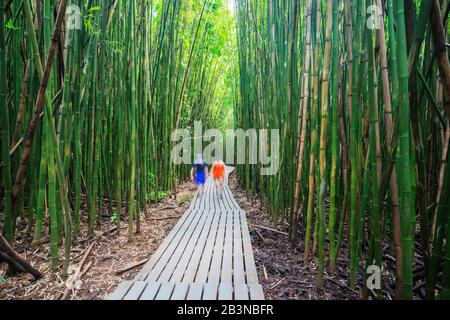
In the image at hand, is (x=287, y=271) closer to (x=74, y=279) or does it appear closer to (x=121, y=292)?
(x=121, y=292)

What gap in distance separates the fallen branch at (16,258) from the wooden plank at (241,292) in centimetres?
90

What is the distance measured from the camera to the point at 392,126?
879mm

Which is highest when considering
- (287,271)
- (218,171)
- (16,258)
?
(218,171)

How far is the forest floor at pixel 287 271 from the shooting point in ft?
4.10

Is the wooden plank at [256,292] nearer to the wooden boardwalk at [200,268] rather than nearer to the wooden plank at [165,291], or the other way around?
the wooden boardwalk at [200,268]

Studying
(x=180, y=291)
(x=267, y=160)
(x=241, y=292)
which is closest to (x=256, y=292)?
(x=241, y=292)

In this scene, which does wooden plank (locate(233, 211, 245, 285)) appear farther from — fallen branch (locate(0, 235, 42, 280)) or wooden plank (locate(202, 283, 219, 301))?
fallen branch (locate(0, 235, 42, 280))

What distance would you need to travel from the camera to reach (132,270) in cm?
149

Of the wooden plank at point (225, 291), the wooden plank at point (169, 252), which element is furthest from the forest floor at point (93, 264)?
the wooden plank at point (225, 291)

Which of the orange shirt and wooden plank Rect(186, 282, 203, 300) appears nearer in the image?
wooden plank Rect(186, 282, 203, 300)

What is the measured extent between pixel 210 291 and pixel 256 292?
0.64ft

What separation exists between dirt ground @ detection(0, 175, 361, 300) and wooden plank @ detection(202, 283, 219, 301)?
0.80 ft

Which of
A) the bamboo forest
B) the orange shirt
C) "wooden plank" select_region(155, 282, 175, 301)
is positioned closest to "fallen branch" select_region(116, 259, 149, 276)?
the bamboo forest

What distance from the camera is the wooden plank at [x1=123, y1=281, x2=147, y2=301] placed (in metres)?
1.09
